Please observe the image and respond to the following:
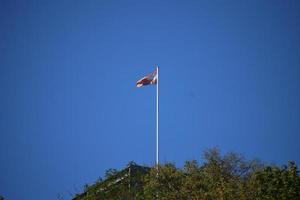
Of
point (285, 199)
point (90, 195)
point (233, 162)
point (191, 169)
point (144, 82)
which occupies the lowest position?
point (285, 199)

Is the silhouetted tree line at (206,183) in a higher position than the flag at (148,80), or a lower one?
lower

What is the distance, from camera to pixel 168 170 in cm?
4072

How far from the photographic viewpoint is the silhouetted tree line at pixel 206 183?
34.3m

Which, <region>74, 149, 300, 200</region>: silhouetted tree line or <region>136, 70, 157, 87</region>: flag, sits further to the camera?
<region>136, 70, 157, 87</region>: flag

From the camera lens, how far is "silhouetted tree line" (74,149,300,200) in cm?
3431

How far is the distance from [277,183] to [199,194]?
20.6 feet

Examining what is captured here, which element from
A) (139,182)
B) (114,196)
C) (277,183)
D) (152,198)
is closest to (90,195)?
(114,196)

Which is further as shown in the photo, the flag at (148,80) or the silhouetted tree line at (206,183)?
the flag at (148,80)

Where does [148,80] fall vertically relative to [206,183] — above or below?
above

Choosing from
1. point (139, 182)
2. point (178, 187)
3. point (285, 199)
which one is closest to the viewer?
point (285, 199)

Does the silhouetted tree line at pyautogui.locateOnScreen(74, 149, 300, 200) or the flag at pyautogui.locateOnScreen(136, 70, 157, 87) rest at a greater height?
the flag at pyautogui.locateOnScreen(136, 70, 157, 87)

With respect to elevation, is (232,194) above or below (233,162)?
below

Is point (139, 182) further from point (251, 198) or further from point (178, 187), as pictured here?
point (251, 198)

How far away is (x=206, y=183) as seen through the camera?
39.9 meters
